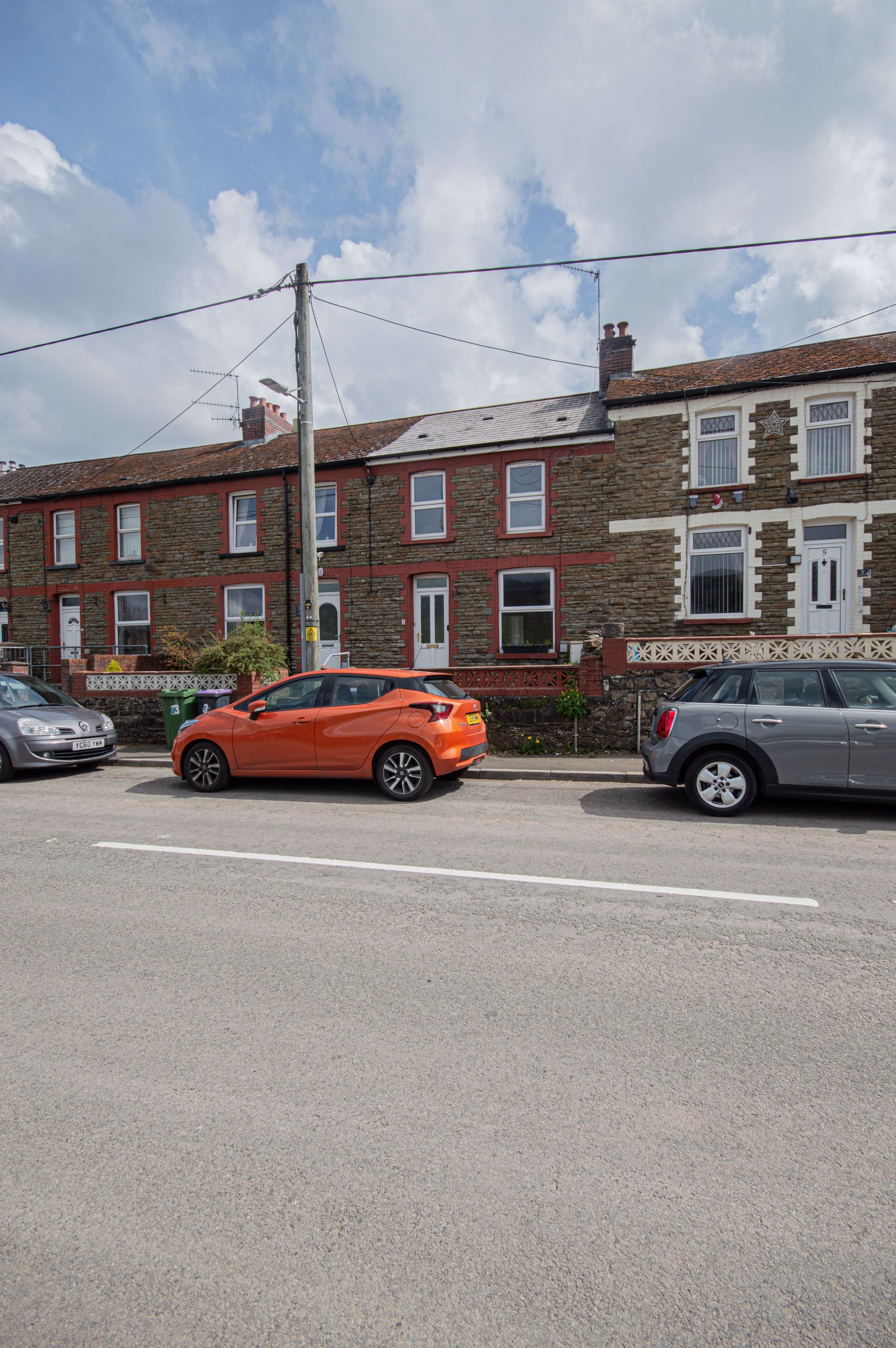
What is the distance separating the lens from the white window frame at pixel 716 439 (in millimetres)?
16578

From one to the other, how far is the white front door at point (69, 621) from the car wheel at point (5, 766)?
1421 centimetres

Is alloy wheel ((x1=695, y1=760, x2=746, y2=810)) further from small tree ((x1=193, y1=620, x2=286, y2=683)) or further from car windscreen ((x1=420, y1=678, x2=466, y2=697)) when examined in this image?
small tree ((x1=193, y1=620, x2=286, y2=683))

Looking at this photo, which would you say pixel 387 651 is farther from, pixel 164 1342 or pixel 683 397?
pixel 164 1342

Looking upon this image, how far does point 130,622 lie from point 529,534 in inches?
514

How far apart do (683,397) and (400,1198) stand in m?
17.6

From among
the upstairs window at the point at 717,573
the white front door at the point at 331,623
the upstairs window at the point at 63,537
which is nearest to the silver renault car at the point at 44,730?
the white front door at the point at 331,623

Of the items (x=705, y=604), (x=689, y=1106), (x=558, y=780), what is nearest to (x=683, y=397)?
(x=705, y=604)

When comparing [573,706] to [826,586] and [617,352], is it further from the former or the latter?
[617,352]

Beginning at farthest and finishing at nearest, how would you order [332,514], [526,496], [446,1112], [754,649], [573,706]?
[332,514], [526,496], [573,706], [754,649], [446,1112]

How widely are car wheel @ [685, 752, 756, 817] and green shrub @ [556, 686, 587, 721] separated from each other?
408 centimetres

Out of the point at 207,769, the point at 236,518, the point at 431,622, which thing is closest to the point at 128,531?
the point at 236,518

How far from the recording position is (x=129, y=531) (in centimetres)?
2298

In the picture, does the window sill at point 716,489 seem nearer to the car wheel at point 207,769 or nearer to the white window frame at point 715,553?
the white window frame at point 715,553

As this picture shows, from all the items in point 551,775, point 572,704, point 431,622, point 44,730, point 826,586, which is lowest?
point 551,775
